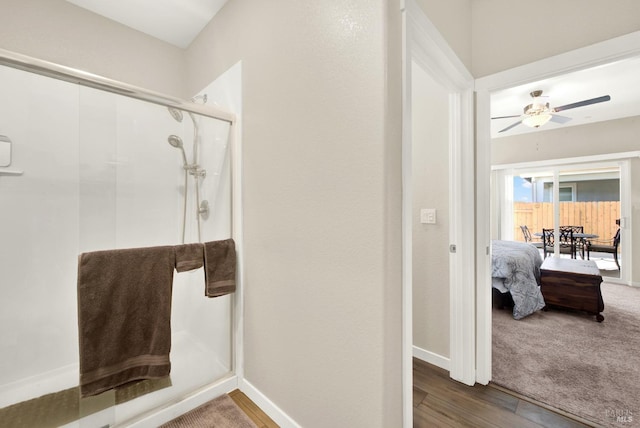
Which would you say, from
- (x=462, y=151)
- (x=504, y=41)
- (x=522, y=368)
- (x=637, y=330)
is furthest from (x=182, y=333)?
(x=637, y=330)

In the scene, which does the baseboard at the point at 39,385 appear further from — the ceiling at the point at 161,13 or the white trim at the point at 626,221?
the white trim at the point at 626,221

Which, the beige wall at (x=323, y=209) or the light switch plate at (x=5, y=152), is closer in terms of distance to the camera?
the beige wall at (x=323, y=209)

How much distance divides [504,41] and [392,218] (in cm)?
162

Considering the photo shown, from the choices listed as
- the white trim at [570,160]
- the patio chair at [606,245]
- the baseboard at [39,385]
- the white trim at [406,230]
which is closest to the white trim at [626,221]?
the white trim at [570,160]

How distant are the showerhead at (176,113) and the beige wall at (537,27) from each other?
80.5 inches

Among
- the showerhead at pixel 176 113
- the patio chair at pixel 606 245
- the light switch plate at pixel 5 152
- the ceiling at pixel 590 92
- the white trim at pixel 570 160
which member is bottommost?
the patio chair at pixel 606 245

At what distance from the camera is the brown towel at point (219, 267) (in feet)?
5.49

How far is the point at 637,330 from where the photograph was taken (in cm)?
267

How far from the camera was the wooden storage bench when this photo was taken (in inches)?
116

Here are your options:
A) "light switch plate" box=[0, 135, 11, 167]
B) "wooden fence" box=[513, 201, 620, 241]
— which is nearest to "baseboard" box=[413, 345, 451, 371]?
"light switch plate" box=[0, 135, 11, 167]

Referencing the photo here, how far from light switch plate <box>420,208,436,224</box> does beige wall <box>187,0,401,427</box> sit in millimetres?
1156

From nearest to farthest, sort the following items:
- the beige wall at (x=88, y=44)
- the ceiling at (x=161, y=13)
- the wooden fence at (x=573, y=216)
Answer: the beige wall at (x=88, y=44), the ceiling at (x=161, y=13), the wooden fence at (x=573, y=216)

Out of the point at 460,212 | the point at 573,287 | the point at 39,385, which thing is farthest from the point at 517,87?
the point at 39,385

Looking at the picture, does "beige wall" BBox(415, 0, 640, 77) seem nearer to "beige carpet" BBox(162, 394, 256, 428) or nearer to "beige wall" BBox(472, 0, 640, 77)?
"beige wall" BBox(472, 0, 640, 77)
